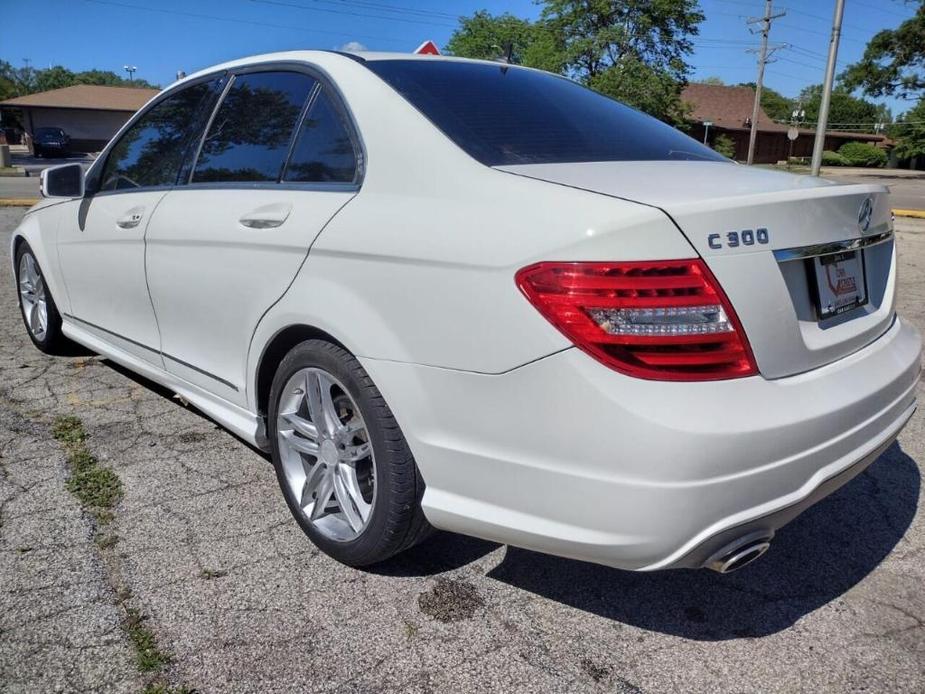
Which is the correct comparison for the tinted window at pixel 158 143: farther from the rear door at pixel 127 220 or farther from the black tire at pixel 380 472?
the black tire at pixel 380 472

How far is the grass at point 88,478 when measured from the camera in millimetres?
2861

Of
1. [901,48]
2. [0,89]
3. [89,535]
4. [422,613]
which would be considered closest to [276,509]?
[89,535]

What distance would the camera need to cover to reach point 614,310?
1715 mm

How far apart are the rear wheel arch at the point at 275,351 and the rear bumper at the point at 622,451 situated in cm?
35

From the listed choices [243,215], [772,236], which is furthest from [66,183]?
[772,236]

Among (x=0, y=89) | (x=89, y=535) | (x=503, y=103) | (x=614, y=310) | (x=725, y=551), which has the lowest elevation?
(x=89, y=535)

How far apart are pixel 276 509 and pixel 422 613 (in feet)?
2.88

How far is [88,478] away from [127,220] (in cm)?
113

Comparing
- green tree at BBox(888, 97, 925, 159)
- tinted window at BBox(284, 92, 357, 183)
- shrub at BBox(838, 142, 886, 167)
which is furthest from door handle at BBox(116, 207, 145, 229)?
shrub at BBox(838, 142, 886, 167)

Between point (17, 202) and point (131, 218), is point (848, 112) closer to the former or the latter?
point (17, 202)

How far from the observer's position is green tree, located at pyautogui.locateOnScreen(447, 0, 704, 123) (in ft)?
145

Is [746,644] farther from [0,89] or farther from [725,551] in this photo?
[0,89]

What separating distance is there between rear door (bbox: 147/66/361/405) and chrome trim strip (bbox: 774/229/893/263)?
1215mm

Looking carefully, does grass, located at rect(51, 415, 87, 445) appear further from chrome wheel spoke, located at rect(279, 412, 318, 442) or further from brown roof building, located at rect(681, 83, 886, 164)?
brown roof building, located at rect(681, 83, 886, 164)
